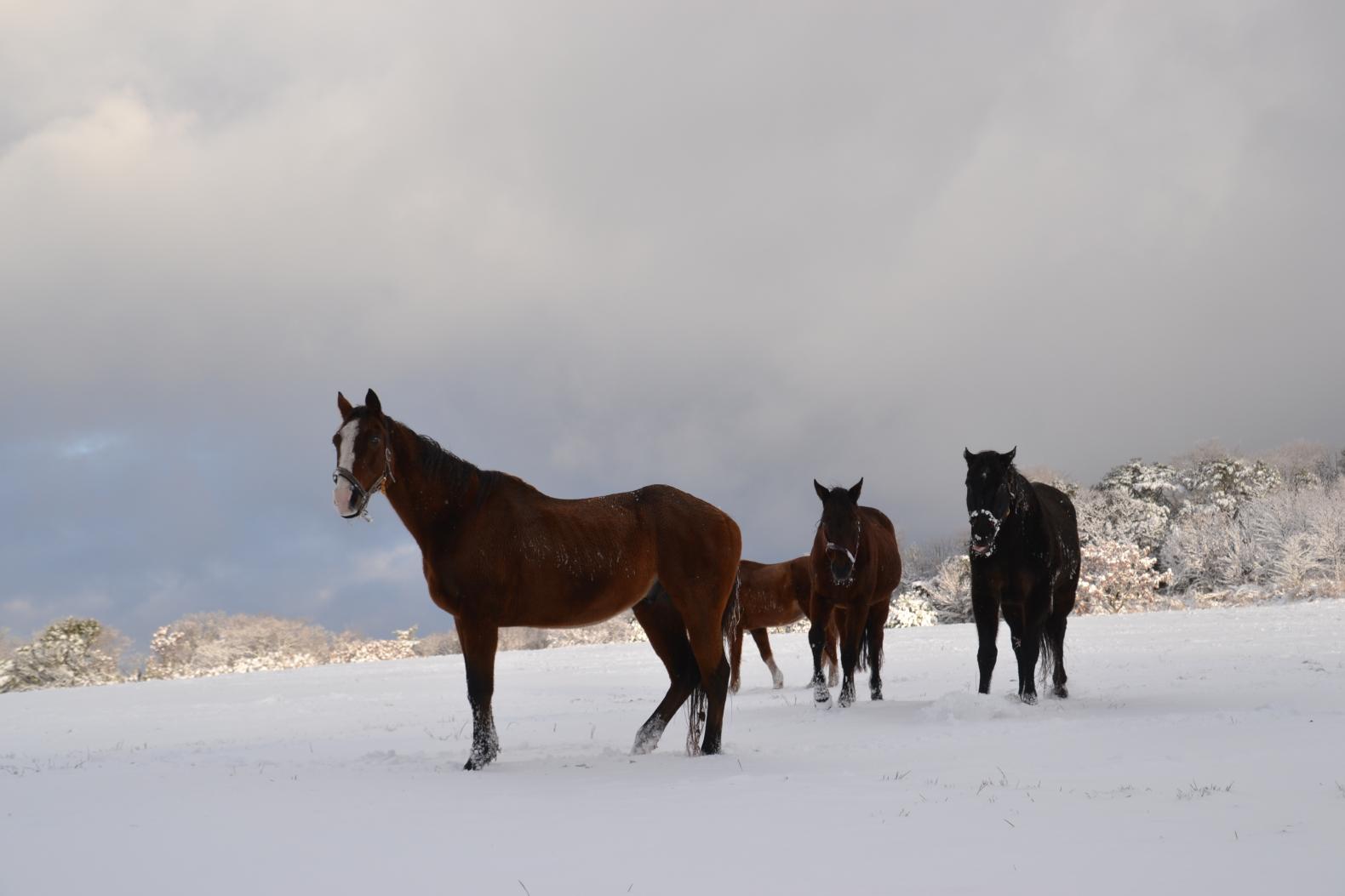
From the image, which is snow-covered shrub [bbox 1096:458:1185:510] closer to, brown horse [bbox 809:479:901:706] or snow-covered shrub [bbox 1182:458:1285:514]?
snow-covered shrub [bbox 1182:458:1285:514]

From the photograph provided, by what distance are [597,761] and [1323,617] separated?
68.3ft

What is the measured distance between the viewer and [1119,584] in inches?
1412

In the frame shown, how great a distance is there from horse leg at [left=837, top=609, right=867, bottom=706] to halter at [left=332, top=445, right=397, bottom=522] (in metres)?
6.36

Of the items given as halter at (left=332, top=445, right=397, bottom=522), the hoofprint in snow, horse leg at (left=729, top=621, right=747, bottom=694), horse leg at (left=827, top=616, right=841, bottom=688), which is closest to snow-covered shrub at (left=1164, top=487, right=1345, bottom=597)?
horse leg at (left=827, top=616, right=841, bottom=688)

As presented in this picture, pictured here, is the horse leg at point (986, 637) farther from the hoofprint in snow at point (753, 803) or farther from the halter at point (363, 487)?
the halter at point (363, 487)

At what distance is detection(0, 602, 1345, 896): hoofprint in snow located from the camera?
393 cm

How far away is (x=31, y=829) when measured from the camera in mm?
4840

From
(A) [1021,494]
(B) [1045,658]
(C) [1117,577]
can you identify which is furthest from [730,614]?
(C) [1117,577]

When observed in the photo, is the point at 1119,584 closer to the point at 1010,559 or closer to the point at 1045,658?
the point at 1045,658

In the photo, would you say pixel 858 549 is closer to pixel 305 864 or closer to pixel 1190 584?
pixel 305 864

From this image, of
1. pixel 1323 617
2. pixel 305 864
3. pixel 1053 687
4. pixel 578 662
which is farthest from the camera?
pixel 578 662

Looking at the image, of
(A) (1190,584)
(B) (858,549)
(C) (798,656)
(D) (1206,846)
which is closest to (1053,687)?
(B) (858,549)

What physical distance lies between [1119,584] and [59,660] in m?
34.9

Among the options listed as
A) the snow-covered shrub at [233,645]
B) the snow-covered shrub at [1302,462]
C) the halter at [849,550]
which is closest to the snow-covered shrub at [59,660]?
the snow-covered shrub at [233,645]
